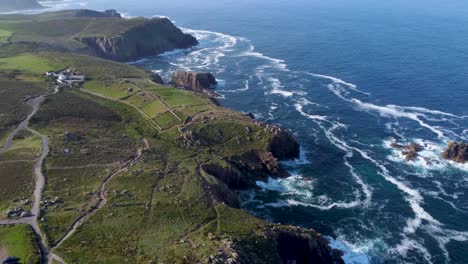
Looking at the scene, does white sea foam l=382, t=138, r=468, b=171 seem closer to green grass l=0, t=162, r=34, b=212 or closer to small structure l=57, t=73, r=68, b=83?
green grass l=0, t=162, r=34, b=212

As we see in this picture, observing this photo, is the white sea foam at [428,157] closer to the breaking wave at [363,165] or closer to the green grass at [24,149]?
the breaking wave at [363,165]

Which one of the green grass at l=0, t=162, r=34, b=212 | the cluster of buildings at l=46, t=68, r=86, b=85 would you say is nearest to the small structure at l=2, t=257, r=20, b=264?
the green grass at l=0, t=162, r=34, b=212

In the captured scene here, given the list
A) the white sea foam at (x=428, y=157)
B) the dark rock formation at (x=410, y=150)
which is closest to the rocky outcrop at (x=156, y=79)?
the white sea foam at (x=428, y=157)

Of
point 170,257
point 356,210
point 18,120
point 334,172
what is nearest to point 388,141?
point 334,172

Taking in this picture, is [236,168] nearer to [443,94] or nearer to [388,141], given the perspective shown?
[388,141]

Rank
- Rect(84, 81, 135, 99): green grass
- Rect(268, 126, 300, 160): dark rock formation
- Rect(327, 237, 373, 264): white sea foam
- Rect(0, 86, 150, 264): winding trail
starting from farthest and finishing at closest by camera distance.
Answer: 1. Rect(84, 81, 135, 99): green grass
2. Rect(268, 126, 300, 160): dark rock formation
3. Rect(327, 237, 373, 264): white sea foam
4. Rect(0, 86, 150, 264): winding trail

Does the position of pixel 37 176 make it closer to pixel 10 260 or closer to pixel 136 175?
pixel 136 175
